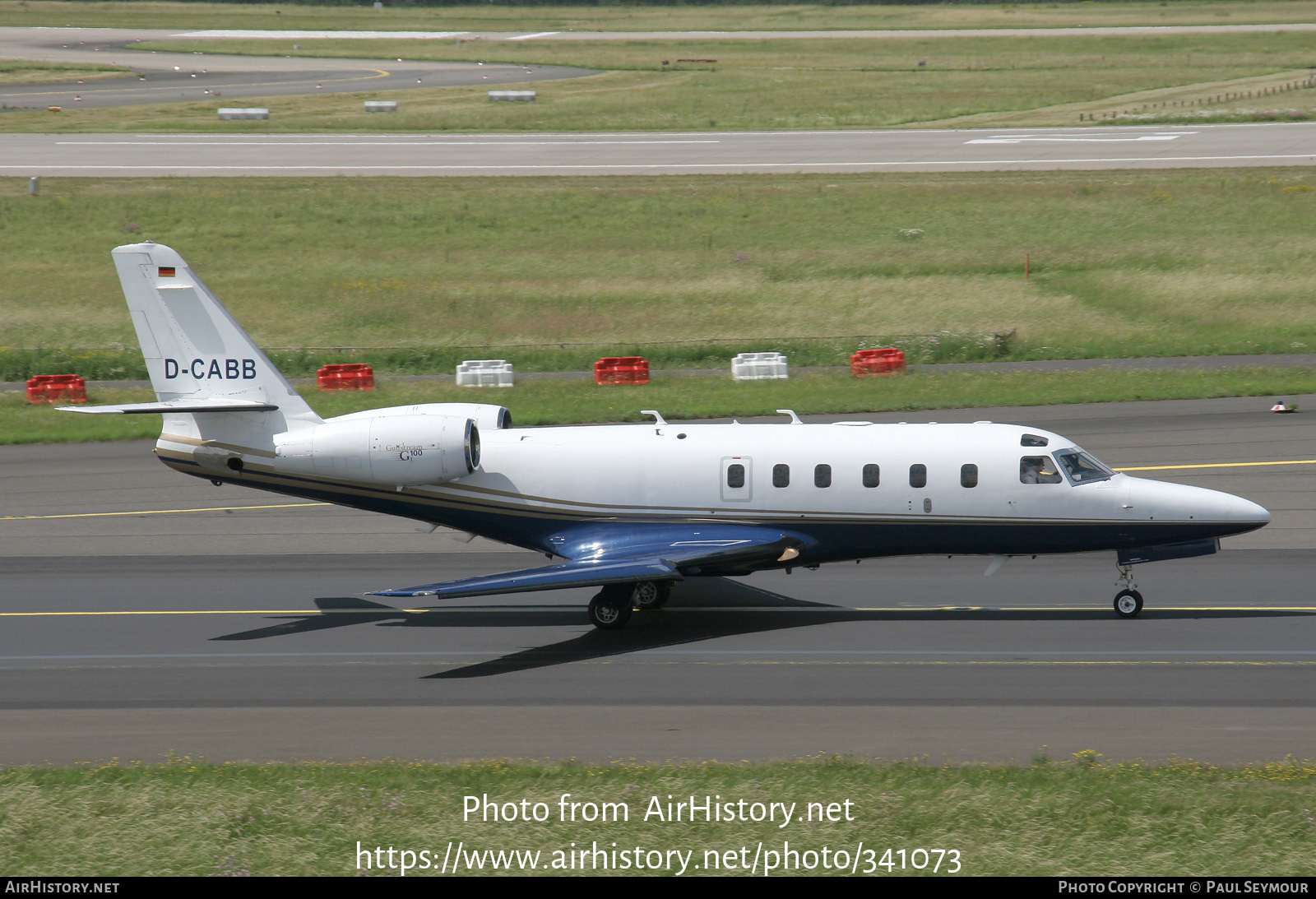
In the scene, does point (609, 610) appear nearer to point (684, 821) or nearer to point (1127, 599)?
point (684, 821)

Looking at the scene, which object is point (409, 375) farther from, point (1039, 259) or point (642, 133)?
point (642, 133)

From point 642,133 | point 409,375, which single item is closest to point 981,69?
point 642,133

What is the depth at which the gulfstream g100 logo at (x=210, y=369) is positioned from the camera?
2366cm

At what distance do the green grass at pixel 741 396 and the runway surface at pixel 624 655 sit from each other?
30.4 feet

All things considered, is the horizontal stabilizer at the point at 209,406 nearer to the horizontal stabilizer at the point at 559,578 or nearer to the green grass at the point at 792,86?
the horizontal stabilizer at the point at 559,578

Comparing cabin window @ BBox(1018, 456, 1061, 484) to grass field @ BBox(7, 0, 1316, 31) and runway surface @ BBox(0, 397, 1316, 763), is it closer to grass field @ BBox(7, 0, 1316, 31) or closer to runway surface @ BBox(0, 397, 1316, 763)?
runway surface @ BBox(0, 397, 1316, 763)

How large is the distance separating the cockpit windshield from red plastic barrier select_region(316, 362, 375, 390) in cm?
2725

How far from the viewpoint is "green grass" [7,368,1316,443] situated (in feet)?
128

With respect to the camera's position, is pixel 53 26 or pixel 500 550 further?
pixel 53 26

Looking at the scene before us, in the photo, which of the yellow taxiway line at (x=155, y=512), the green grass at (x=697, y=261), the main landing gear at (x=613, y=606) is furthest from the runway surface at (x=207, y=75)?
the main landing gear at (x=613, y=606)

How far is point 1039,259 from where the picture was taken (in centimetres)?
5800

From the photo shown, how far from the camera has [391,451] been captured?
898 inches

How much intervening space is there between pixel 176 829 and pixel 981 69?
10769 centimetres

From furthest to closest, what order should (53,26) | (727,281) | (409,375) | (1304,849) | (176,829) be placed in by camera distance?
(53,26), (727,281), (409,375), (176,829), (1304,849)
